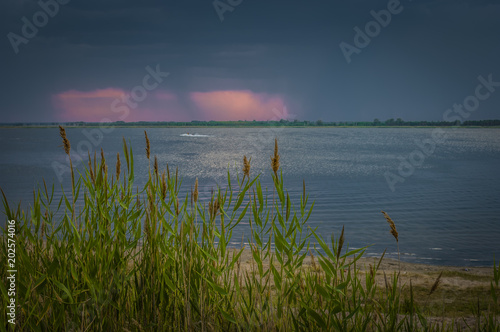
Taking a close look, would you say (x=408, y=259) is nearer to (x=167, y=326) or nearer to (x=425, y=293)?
(x=425, y=293)

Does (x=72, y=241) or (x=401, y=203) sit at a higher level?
(x=72, y=241)

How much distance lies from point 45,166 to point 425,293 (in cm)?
3222

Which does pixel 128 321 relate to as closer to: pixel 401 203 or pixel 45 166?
pixel 401 203

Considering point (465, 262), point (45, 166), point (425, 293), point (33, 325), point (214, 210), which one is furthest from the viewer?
point (45, 166)

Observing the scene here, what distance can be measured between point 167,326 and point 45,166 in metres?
33.7

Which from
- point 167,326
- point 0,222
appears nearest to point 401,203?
point 0,222

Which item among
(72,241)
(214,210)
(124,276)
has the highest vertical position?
(214,210)

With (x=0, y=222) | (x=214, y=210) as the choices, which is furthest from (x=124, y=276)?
(x=0, y=222)

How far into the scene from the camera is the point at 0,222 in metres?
12.0

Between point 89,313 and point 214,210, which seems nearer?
point 214,210

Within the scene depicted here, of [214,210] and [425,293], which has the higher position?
[214,210]

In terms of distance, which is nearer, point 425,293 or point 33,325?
point 33,325

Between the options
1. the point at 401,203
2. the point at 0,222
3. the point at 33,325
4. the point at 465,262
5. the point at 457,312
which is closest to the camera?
the point at 33,325

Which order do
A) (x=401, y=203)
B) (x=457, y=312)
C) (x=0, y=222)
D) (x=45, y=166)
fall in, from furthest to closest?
(x=45, y=166) < (x=401, y=203) < (x=0, y=222) < (x=457, y=312)
